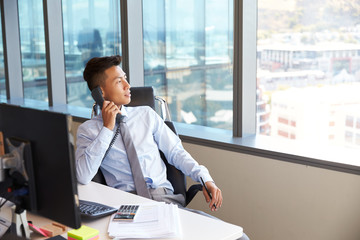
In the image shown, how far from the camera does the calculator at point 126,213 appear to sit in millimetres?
1725

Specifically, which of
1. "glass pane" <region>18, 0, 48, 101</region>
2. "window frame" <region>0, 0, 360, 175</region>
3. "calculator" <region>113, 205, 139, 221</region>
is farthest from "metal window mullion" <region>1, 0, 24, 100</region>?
"calculator" <region>113, 205, 139, 221</region>

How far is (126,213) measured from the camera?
1760 mm

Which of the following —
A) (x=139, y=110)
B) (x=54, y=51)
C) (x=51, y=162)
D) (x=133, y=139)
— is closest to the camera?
(x=51, y=162)

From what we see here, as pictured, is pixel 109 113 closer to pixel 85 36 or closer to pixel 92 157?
pixel 92 157

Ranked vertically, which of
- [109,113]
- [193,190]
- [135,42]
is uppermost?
[135,42]

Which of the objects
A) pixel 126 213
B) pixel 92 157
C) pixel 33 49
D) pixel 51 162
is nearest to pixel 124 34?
pixel 92 157

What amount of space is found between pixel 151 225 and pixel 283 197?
A: 4.31 ft

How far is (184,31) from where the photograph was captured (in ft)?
11.8

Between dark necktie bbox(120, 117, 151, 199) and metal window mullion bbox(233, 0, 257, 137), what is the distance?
933 millimetres

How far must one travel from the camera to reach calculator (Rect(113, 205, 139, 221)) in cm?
172

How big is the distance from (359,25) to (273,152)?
85 cm

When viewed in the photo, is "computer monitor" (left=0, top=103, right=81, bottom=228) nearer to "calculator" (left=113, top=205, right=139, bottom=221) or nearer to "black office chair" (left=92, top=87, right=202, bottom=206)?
"calculator" (left=113, top=205, right=139, bottom=221)

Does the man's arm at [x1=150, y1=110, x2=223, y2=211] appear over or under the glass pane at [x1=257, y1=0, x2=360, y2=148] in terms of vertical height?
under

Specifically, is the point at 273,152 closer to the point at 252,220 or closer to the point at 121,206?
the point at 252,220
